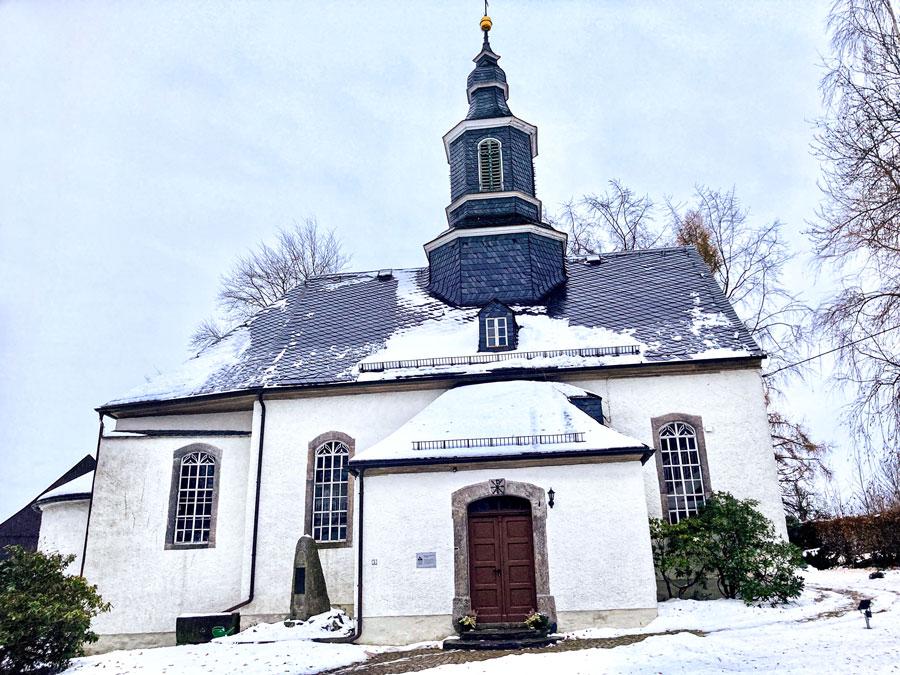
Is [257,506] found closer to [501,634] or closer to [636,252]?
[501,634]

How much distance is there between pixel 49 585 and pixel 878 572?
58.6ft

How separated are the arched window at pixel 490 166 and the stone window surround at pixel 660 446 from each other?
29.6ft

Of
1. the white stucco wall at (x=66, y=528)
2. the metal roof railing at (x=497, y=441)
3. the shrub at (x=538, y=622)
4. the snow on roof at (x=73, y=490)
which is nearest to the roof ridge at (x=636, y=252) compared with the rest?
the metal roof railing at (x=497, y=441)

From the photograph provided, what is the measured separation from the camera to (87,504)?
17953mm

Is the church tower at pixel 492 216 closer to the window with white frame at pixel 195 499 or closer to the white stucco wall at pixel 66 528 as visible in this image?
the window with white frame at pixel 195 499

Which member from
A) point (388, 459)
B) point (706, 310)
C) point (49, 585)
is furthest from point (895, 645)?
point (49, 585)

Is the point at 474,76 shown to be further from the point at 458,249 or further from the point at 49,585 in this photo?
the point at 49,585

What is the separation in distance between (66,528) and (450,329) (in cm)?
1041

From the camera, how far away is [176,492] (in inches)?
687

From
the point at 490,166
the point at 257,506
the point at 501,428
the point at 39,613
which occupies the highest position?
the point at 490,166

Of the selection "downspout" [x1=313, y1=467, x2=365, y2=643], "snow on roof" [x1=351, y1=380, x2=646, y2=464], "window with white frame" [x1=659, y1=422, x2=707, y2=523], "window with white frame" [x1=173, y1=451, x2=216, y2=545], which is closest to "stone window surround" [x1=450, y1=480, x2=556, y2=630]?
"snow on roof" [x1=351, y1=380, x2=646, y2=464]

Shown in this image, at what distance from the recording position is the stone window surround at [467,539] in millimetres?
13617

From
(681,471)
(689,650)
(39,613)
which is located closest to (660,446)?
(681,471)

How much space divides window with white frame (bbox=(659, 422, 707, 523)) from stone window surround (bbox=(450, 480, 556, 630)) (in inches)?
146
